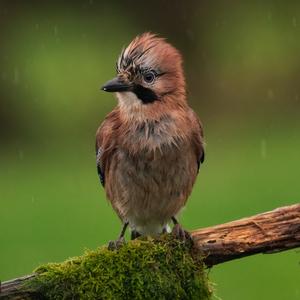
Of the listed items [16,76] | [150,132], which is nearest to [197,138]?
[150,132]

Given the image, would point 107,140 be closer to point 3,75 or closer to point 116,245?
point 116,245

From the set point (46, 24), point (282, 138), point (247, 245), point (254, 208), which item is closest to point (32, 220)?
point (254, 208)

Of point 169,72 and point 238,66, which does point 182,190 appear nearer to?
point 169,72

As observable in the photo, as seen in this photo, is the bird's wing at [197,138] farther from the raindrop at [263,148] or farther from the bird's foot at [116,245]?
the raindrop at [263,148]

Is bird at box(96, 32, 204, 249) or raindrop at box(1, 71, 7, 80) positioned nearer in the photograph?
bird at box(96, 32, 204, 249)

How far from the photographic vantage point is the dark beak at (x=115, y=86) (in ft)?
27.8

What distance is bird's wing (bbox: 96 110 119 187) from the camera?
8809 millimetres

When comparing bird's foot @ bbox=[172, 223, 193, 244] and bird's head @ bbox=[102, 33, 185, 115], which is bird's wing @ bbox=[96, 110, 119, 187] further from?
bird's foot @ bbox=[172, 223, 193, 244]

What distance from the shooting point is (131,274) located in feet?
25.0

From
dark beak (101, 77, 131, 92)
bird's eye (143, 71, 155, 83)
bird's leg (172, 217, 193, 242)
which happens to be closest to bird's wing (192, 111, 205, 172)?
bird's eye (143, 71, 155, 83)

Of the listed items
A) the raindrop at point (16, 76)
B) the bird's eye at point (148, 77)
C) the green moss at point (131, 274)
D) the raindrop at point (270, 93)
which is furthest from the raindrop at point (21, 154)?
the green moss at point (131, 274)

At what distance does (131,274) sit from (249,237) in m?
0.78

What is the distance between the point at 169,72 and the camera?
8703 millimetres

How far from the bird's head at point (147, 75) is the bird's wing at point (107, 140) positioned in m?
0.22
